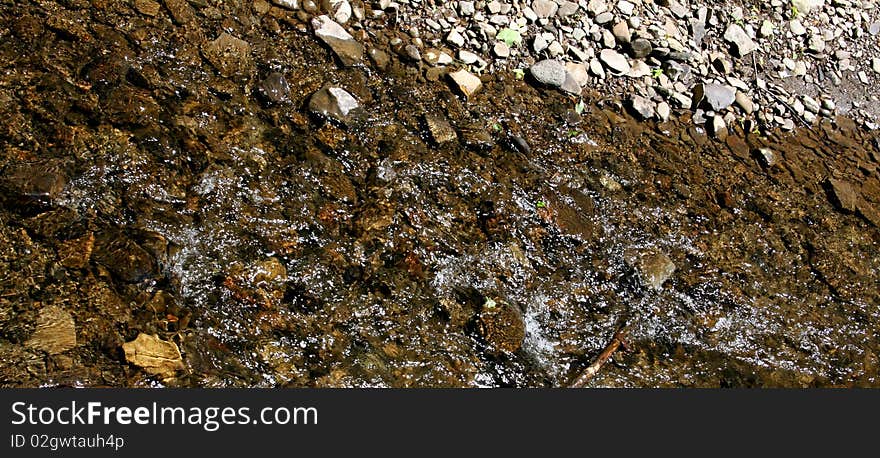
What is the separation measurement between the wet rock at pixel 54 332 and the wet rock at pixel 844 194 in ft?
19.5

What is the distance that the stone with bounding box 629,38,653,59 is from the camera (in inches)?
246

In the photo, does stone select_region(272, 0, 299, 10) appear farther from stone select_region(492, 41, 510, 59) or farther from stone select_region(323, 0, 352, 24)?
stone select_region(492, 41, 510, 59)

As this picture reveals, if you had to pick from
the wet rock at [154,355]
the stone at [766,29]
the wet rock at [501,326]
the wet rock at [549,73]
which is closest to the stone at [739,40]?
the stone at [766,29]

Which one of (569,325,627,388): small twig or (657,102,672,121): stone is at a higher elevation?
(657,102,672,121): stone

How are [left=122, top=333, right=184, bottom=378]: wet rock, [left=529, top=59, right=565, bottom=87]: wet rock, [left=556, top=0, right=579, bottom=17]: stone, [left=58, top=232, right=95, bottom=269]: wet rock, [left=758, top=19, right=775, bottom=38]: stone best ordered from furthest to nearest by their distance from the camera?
[left=758, top=19, right=775, bottom=38]: stone → [left=556, top=0, right=579, bottom=17]: stone → [left=529, top=59, right=565, bottom=87]: wet rock → [left=58, top=232, right=95, bottom=269]: wet rock → [left=122, top=333, right=184, bottom=378]: wet rock

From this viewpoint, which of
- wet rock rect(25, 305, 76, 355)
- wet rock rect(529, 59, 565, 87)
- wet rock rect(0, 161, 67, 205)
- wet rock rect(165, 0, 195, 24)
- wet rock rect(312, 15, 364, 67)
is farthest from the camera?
wet rock rect(529, 59, 565, 87)

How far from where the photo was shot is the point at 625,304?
4801mm

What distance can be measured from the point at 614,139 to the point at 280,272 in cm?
311

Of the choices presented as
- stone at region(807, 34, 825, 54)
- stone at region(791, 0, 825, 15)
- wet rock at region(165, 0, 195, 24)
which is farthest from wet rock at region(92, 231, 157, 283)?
stone at region(791, 0, 825, 15)

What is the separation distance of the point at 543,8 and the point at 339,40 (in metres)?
1.92

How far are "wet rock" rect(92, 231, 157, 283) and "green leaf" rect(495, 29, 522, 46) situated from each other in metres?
3.57

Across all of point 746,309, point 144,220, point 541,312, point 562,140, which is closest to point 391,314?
point 541,312

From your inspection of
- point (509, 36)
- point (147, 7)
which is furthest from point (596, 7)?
point (147, 7)

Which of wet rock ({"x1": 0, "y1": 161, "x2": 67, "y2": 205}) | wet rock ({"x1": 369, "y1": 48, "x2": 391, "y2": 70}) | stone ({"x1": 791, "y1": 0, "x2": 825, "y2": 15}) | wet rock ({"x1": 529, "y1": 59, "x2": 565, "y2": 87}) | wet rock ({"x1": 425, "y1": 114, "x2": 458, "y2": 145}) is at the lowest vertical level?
wet rock ({"x1": 0, "y1": 161, "x2": 67, "y2": 205})
